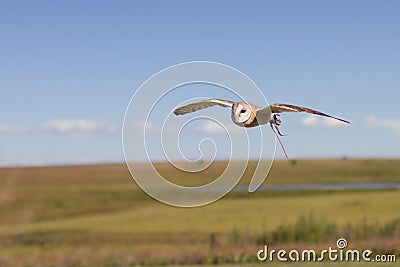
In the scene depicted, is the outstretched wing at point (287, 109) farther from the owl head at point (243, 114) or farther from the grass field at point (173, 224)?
the grass field at point (173, 224)

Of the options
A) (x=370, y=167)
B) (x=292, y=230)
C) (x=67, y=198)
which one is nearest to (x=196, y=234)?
(x=292, y=230)

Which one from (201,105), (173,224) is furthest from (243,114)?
(173,224)

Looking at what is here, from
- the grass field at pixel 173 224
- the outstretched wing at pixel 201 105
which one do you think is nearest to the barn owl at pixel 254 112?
the outstretched wing at pixel 201 105

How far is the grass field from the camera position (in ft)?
70.1

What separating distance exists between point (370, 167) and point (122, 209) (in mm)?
63775

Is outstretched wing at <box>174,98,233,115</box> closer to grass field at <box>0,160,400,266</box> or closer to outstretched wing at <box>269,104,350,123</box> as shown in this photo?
outstretched wing at <box>269,104,350,123</box>

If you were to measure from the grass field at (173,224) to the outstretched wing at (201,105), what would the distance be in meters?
1.15

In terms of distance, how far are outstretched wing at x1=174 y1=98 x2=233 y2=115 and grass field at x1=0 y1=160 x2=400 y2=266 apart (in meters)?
1.15

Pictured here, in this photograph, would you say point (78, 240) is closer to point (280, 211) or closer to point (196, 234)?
point (196, 234)

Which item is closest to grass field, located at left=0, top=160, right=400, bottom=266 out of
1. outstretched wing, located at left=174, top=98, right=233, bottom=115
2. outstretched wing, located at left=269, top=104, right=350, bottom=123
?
outstretched wing, located at left=174, top=98, right=233, bottom=115

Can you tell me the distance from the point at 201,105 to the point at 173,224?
128ft

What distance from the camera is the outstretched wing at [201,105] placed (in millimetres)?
3465

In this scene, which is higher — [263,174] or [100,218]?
[263,174]

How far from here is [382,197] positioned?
168 feet
